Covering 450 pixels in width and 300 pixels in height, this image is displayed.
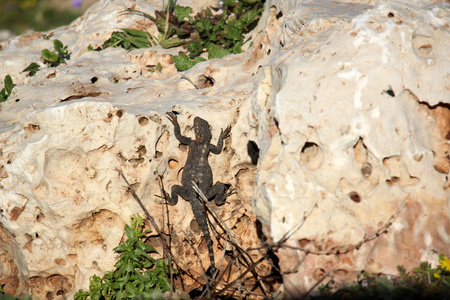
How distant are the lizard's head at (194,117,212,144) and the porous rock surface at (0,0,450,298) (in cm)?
11

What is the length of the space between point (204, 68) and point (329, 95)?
2.58 meters

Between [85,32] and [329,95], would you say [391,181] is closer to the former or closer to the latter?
[329,95]

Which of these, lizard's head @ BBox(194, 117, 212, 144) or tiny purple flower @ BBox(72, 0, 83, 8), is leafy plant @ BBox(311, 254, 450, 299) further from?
tiny purple flower @ BBox(72, 0, 83, 8)

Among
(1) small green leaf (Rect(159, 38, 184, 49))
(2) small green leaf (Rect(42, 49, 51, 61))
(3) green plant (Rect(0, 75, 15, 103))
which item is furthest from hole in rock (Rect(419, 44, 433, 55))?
(3) green plant (Rect(0, 75, 15, 103))

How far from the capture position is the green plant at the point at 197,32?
21.5 feet

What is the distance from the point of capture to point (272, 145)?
3.83 m

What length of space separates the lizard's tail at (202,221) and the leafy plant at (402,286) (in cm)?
174

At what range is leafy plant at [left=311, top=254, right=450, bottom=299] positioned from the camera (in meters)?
3.26

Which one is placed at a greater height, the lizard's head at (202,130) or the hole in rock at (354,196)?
the hole in rock at (354,196)

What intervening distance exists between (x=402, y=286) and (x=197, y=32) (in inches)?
208

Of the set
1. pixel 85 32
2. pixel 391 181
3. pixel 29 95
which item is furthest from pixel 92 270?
pixel 85 32

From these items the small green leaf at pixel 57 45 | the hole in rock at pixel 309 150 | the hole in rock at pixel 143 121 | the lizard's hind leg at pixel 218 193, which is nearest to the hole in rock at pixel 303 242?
the hole in rock at pixel 309 150

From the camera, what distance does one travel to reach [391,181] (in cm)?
366

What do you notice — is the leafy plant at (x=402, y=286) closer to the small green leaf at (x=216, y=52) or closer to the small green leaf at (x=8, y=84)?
the small green leaf at (x=216, y=52)
